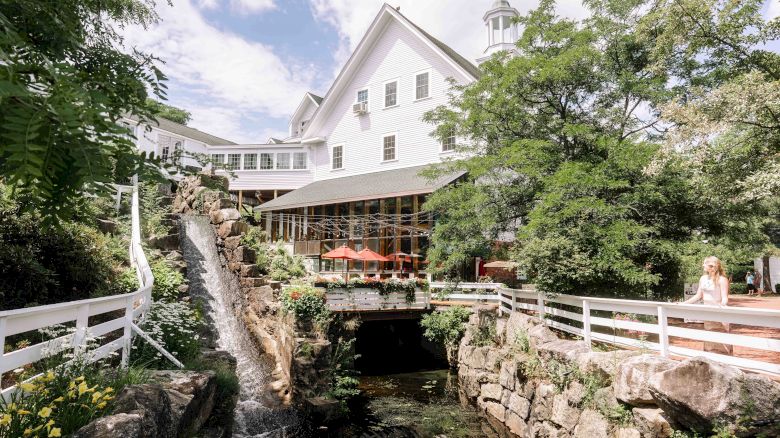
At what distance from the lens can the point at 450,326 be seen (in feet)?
49.6

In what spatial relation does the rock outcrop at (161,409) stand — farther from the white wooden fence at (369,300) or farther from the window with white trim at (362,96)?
the window with white trim at (362,96)

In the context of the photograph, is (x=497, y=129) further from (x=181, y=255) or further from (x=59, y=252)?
(x=59, y=252)

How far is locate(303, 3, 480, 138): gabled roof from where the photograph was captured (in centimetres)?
2208

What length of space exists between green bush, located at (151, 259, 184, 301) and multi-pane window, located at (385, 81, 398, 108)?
1554 centimetres

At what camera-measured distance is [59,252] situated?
817cm

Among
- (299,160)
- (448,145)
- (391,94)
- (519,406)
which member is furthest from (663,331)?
(299,160)

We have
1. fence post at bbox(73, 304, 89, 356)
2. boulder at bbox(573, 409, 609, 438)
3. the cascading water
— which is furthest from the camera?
the cascading water

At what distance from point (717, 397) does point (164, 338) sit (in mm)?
7944

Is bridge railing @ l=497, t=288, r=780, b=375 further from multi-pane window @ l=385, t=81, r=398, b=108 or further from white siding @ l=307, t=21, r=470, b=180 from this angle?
multi-pane window @ l=385, t=81, r=398, b=108

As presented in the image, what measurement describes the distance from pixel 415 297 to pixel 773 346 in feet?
38.4

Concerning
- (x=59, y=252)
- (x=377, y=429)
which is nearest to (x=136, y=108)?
(x=59, y=252)

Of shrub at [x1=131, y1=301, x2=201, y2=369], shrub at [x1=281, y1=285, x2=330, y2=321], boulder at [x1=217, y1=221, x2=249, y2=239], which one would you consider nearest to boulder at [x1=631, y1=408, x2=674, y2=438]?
shrub at [x1=131, y1=301, x2=201, y2=369]

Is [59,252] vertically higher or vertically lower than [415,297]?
higher

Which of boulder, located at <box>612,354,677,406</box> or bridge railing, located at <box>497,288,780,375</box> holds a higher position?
bridge railing, located at <box>497,288,780,375</box>
